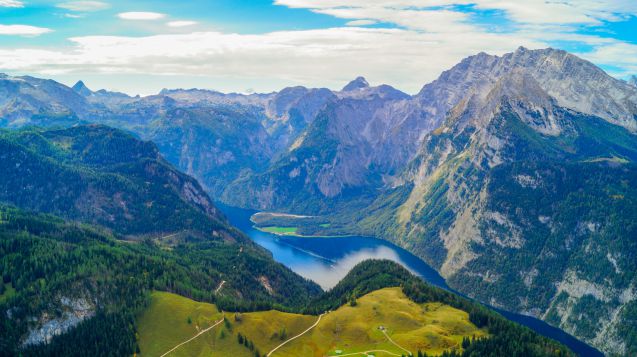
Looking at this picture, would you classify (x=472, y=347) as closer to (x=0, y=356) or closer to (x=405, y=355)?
(x=405, y=355)

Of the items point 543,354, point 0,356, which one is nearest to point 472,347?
point 543,354

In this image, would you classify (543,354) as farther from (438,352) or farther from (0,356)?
(0,356)

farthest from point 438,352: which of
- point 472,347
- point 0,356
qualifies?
point 0,356

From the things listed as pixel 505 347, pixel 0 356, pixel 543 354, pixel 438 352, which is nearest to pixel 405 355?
pixel 438 352

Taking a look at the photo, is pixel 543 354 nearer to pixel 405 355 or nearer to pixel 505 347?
pixel 505 347

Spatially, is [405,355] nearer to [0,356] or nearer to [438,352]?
[438,352]

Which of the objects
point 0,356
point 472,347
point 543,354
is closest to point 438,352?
point 472,347
